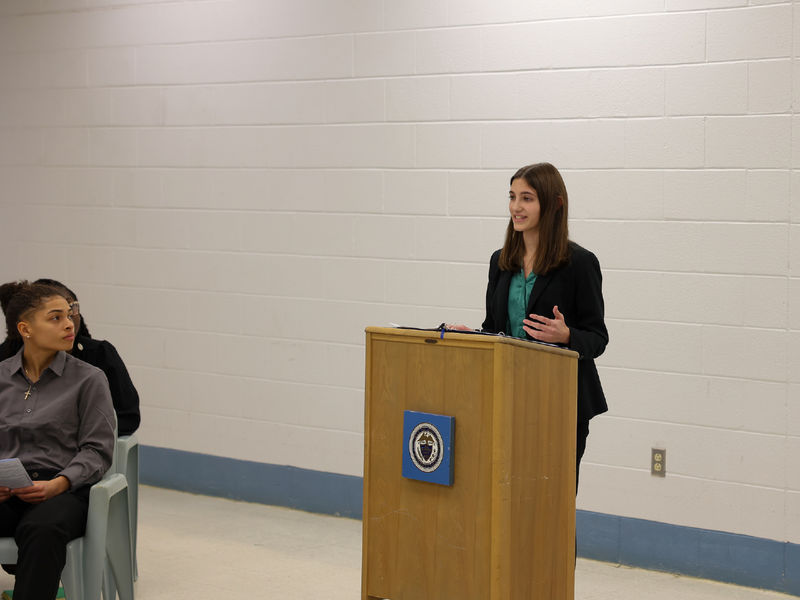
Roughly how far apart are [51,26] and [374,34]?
6.41 feet

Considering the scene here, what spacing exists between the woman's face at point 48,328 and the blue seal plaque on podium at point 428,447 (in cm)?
133

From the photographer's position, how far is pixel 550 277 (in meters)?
2.67

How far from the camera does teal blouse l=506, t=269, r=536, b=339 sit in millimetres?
2705

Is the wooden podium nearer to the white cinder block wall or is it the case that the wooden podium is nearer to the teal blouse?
the teal blouse

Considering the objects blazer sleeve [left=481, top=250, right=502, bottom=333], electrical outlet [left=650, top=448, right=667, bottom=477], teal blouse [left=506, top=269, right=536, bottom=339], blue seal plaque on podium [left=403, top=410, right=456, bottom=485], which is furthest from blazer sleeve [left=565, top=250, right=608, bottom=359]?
electrical outlet [left=650, top=448, right=667, bottom=477]

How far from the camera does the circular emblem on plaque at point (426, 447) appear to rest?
2.23 m

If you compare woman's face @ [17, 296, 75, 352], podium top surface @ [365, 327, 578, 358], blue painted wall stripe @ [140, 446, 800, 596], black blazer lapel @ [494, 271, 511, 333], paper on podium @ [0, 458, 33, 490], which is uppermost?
black blazer lapel @ [494, 271, 511, 333]

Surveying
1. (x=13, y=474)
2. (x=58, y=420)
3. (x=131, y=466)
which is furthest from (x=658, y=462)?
(x=13, y=474)

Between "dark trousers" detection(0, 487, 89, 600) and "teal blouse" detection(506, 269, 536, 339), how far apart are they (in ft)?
4.60

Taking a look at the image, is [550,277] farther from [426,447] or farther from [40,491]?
[40,491]

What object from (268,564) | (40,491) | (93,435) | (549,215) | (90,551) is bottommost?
(268,564)

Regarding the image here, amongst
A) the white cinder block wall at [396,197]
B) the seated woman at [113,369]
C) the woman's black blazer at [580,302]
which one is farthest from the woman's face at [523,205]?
the seated woman at [113,369]

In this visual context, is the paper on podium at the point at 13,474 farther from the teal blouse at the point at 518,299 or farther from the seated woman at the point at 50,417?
the teal blouse at the point at 518,299

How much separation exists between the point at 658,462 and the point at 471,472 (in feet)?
6.18
